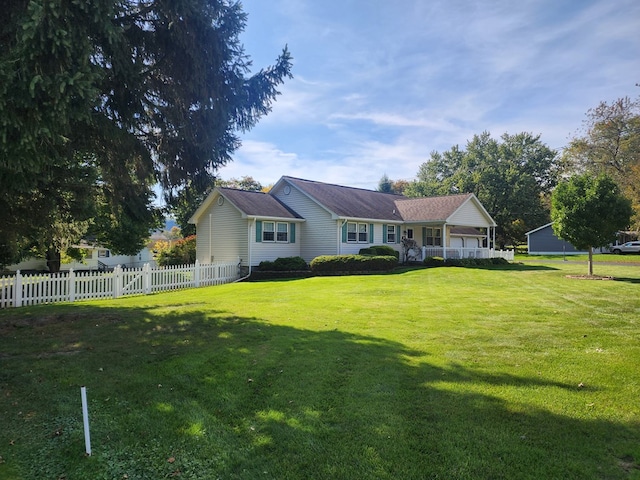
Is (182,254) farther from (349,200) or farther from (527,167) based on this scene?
(527,167)

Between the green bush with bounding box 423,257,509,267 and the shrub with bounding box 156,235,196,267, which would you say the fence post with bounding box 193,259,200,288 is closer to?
the shrub with bounding box 156,235,196,267

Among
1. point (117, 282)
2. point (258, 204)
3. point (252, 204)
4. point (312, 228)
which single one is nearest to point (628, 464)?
point (117, 282)

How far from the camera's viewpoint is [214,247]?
24.2m

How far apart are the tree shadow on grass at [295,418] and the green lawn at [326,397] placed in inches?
0.7

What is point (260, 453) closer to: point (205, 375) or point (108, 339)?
point (205, 375)

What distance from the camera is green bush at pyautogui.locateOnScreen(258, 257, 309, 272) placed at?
69.9 ft

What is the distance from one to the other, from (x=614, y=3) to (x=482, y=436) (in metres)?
12.7

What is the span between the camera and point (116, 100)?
752cm

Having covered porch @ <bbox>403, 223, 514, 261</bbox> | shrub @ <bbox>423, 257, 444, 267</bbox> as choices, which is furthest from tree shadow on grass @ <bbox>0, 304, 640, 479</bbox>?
covered porch @ <bbox>403, 223, 514, 261</bbox>

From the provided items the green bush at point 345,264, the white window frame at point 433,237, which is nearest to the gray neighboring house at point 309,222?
the white window frame at point 433,237

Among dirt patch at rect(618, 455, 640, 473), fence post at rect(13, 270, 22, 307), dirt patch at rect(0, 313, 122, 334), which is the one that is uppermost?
fence post at rect(13, 270, 22, 307)

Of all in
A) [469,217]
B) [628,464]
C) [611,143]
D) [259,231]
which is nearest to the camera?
[628,464]

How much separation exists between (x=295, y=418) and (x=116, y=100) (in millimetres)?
6798

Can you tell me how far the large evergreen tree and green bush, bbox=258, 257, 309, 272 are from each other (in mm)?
10528
